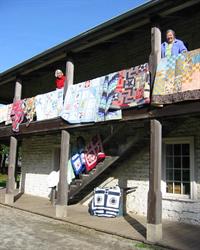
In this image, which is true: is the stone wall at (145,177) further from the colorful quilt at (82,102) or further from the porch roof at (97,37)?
the porch roof at (97,37)

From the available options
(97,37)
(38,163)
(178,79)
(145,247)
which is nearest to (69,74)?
(97,37)

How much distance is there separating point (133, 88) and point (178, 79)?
48.8 inches

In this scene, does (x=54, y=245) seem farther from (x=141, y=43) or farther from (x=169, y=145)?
(x=141, y=43)

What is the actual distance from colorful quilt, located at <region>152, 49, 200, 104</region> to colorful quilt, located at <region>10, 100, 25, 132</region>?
627 cm

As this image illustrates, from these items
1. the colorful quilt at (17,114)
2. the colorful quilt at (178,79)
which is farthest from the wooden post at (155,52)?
the colorful quilt at (17,114)

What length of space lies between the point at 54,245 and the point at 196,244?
270 centimetres

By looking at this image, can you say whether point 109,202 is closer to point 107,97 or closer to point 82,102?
point 82,102

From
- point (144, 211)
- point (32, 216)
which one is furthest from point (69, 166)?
point (144, 211)

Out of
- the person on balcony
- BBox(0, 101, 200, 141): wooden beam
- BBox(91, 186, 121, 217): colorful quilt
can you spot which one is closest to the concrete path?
BBox(91, 186, 121, 217): colorful quilt

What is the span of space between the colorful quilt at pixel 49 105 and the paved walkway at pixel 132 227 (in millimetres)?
2894

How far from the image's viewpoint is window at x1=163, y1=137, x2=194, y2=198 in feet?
30.1

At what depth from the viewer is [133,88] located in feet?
25.8

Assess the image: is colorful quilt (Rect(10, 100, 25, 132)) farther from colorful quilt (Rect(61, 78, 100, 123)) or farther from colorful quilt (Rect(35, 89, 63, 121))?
colorful quilt (Rect(61, 78, 100, 123))

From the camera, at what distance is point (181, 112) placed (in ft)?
22.3
